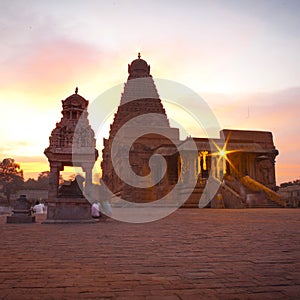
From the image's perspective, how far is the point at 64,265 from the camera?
399 cm

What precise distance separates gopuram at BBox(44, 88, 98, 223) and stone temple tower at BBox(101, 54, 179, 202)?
15953mm

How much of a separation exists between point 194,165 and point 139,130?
7619mm

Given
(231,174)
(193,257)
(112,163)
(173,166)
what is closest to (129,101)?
(112,163)

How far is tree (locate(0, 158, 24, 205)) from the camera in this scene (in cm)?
6230

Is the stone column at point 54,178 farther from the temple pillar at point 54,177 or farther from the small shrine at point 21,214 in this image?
the small shrine at point 21,214

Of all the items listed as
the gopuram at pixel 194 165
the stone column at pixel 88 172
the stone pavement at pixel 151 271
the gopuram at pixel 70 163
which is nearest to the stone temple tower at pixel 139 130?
the gopuram at pixel 194 165

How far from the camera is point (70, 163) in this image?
1370 centimetres

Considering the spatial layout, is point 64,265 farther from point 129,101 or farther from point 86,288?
point 129,101

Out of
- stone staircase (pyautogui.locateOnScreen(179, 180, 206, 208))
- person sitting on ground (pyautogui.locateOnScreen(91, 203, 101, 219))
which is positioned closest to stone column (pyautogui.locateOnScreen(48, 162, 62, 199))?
person sitting on ground (pyautogui.locateOnScreen(91, 203, 101, 219))

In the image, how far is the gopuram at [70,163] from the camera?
12.5 metres

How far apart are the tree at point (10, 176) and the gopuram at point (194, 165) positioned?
30.0 metres

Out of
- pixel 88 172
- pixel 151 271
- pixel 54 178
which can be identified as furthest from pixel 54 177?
pixel 151 271

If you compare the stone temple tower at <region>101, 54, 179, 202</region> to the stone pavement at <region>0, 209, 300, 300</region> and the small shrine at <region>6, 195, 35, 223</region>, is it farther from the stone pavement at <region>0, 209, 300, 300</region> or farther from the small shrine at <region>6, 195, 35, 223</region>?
the stone pavement at <region>0, 209, 300, 300</region>

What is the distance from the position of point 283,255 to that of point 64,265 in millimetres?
3116
